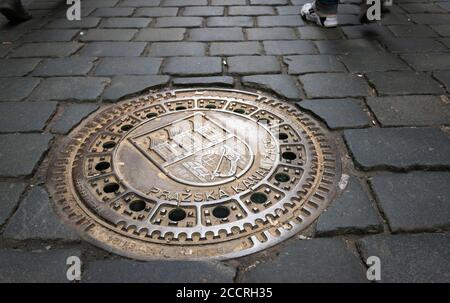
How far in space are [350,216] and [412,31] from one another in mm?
2869

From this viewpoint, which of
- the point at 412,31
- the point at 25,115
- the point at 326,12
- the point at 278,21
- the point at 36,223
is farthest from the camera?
the point at 278,21

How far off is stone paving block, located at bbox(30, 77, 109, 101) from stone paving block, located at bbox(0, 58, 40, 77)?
0.32 meters

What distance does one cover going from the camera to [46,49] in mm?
3617

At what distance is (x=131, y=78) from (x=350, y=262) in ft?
7.33

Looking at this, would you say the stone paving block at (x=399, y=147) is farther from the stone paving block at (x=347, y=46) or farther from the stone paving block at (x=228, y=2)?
the stone paving block at (x=228, y=2)

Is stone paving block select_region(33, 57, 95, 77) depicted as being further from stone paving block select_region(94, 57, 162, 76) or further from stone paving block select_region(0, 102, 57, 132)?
stone paving block select_region(0, 102, 57, 132)

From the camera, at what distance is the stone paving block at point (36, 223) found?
69.1 inches

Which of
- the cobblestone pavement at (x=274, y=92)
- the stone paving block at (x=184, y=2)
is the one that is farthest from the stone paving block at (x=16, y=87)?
the stone paving block at (x=184, y=2)

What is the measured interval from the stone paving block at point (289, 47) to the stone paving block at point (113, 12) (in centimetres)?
189

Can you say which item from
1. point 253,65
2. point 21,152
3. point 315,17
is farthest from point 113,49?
point 315,17

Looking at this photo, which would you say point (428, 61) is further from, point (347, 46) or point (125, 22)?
point (125, 22)

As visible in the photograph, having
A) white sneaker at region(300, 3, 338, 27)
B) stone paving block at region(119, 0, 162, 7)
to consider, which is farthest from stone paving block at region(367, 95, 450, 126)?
stone paving block at region(119, 0, 162, 7)
